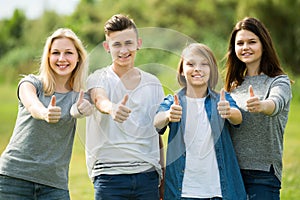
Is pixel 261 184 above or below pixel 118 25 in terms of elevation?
below

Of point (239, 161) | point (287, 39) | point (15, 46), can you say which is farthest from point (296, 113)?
point (15, 46)

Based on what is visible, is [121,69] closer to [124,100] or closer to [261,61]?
[124,100]

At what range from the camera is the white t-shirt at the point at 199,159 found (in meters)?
3.76

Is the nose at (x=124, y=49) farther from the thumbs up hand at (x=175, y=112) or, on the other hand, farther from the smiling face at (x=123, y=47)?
the thumbs up hand at (x=175, y=112)

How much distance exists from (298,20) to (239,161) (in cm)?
1946

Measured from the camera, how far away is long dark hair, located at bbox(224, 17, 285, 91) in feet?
13.4

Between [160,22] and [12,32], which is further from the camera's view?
[12,32]

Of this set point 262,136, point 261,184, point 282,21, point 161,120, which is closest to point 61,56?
point 161,120

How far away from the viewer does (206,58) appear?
3885mm

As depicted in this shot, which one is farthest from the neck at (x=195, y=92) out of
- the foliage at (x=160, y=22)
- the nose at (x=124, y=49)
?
the foliage at (x=160, y=22)

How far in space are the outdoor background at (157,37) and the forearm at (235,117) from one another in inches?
10.4

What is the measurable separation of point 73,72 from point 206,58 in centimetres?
85

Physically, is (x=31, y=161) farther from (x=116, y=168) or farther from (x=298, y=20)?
(x=298, y=20)

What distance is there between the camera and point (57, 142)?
12.8ft
